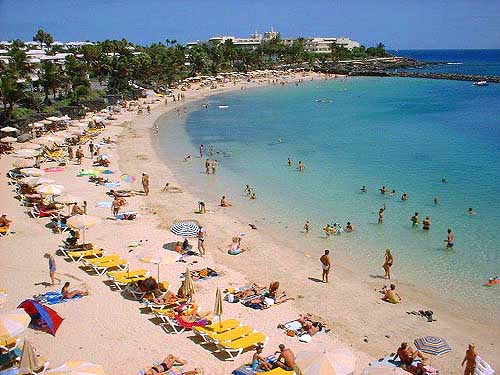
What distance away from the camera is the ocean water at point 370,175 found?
53.3 ft

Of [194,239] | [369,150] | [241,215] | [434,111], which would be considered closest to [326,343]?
[194,239]

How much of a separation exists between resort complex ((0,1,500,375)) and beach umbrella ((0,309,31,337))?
1.4 inches

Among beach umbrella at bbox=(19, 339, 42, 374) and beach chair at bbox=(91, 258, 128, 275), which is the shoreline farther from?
beach umbrella at bbox=(19, 339, 42, 374)

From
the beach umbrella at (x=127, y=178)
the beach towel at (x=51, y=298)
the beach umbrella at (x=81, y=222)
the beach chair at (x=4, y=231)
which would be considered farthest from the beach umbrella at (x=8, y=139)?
the beach towel at (x=51, y=298)

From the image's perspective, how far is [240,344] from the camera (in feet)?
32.6

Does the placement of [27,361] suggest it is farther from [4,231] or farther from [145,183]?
[145,183]

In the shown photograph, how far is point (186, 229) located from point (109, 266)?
3.64 m

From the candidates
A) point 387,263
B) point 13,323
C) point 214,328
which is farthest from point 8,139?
point 387,263

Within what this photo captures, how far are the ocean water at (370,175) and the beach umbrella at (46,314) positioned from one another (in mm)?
8735

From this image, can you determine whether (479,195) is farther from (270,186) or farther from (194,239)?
(194,239)

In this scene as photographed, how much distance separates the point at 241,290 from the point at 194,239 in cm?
464

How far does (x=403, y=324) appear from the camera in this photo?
11641mm

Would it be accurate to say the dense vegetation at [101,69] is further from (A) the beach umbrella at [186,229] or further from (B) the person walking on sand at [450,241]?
(B) the person walking on sand at [450,241]

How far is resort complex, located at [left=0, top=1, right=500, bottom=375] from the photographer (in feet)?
33.1
